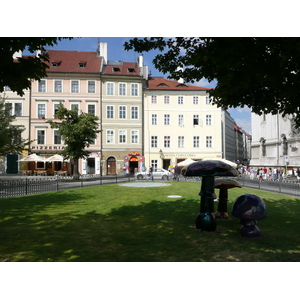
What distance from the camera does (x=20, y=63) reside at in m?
6.34

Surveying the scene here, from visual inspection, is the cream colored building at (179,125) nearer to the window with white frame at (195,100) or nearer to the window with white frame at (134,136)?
the window with white frame at (195,100)

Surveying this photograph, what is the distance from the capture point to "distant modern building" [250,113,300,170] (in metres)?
31.8

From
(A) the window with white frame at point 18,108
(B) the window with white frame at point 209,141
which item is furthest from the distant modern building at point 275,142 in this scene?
(A) the window with white frame at point 18,108

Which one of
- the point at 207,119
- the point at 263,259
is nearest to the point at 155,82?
the point at 207,119

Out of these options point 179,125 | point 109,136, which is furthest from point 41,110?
point 179,125

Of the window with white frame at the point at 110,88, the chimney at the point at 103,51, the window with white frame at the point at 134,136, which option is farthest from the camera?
the chimney at the point at 103,51

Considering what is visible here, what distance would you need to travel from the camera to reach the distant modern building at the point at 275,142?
31.8m

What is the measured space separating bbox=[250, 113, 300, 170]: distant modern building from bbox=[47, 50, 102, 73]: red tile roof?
2613cm

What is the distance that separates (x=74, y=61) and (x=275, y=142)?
107 ft

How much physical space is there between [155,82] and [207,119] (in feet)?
35.3

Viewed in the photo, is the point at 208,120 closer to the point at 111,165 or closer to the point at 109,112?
the point at 109,112

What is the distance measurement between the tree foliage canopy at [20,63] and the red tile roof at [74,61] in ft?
112

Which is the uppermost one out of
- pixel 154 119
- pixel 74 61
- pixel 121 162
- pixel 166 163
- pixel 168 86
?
pixel 74 61

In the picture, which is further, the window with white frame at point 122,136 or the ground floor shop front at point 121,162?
the window with white frame at point 122,136
